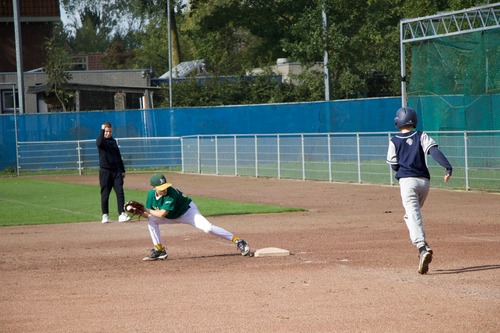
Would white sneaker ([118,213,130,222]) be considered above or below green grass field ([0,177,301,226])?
above

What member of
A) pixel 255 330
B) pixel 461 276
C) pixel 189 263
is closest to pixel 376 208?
pixel 189 263

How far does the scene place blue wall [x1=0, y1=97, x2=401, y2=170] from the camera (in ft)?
126

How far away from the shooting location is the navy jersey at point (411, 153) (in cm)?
1160

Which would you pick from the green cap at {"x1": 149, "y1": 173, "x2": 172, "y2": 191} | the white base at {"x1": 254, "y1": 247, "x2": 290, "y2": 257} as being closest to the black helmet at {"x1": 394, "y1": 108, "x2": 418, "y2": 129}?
the white base at {"x1": 254, "y1": 247, "x2": 290, "y2": 257}

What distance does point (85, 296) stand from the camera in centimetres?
1062

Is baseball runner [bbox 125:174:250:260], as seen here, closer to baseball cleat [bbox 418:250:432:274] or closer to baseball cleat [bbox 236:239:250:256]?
baseball cleat [bbox 236:239:250:256]

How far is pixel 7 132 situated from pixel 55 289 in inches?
1284

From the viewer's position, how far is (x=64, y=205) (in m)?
24.7

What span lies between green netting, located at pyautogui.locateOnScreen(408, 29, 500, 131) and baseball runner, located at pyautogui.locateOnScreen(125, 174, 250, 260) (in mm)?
14480

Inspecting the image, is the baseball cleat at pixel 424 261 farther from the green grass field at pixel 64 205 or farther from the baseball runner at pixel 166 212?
the green grass field at pixel 64 205

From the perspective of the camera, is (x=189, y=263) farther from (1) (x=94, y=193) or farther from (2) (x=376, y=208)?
(1) (x=94, y=193)

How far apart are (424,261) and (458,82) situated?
675 inches

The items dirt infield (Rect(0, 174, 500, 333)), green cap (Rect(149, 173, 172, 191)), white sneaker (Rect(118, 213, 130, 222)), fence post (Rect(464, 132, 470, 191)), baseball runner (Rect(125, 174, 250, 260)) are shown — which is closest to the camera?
dirt infield (Rect(0, 174, 500, 333))

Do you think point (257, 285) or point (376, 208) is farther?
point (376, 208)
